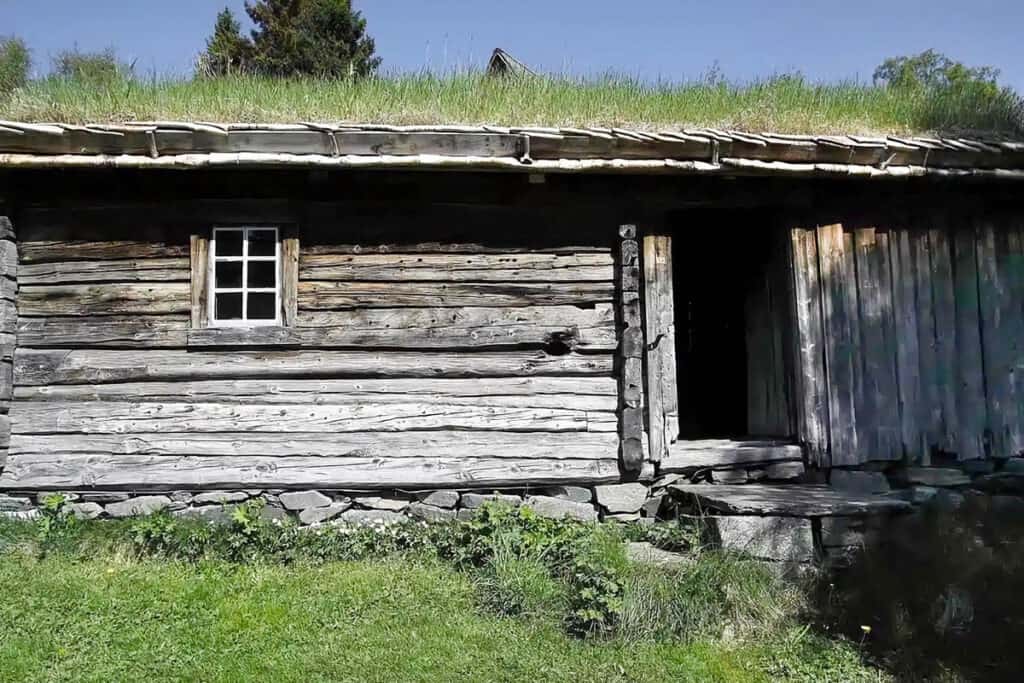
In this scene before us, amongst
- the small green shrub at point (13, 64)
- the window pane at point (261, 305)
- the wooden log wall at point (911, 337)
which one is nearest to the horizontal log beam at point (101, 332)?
the window pane at point (261, 305)

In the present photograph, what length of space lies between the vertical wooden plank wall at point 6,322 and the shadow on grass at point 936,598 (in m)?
5.42

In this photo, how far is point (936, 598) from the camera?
446 centimetres

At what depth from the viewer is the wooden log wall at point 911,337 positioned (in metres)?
6.29

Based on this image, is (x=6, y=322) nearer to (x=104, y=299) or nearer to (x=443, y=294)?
(x=104, y=299)

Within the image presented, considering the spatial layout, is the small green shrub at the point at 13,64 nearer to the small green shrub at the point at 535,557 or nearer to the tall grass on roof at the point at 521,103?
the tall grass on roof at the point at 521,103

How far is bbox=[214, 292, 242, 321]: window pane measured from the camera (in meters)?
6.17

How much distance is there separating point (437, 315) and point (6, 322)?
2.99 meters

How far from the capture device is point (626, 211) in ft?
20.3

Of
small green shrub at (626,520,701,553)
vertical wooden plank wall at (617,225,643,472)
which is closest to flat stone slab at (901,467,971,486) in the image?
small green shrub at (626,520,701,553)

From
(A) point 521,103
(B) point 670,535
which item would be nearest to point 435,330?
(A) point 521,103

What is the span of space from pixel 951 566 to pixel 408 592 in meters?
3.13

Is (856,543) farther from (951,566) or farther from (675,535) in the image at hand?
(675,535)

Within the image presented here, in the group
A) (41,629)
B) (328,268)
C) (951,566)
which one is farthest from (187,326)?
(951,566)

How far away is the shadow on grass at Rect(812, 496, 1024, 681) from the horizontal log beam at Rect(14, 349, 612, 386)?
→ 111 inches
